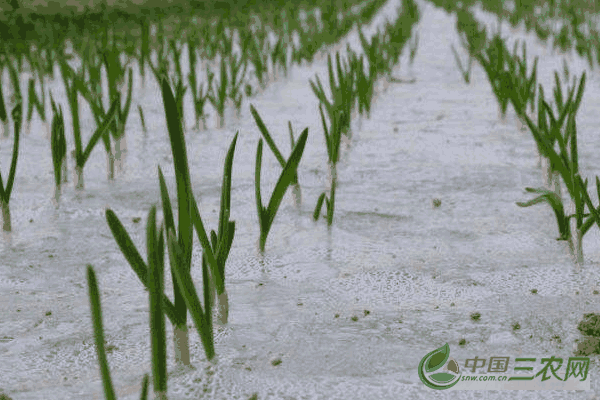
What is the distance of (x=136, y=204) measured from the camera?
1652mm

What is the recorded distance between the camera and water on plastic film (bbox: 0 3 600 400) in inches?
36.6

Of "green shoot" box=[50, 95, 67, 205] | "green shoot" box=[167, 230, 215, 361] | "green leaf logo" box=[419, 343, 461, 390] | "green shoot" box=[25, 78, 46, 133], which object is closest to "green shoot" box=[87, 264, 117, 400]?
"green shoot" box=[167, 230, 215, 361]

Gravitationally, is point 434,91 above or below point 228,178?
below

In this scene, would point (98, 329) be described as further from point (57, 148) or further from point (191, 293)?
point (57, 148)

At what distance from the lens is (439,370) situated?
0.92 metres

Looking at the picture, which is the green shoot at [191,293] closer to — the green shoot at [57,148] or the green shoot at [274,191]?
the green shoot at [274,191]

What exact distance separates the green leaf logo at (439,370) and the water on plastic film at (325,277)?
2cm

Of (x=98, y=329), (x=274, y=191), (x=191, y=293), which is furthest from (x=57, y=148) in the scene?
(x=98, y=329)

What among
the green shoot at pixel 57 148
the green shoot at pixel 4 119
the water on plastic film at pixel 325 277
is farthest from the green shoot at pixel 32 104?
the green shoot at pixel 57 148

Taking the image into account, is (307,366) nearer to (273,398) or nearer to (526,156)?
(273,398)

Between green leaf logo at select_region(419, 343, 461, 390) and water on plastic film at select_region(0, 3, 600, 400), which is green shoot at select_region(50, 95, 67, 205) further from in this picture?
green leaf logo at select_region(419, 343, 461, 390)

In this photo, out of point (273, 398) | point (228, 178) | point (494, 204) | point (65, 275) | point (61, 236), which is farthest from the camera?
point (494, 204)

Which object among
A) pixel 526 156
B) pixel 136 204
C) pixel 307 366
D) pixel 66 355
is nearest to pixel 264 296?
pixel 307 366

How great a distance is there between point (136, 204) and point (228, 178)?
1.93 feet
